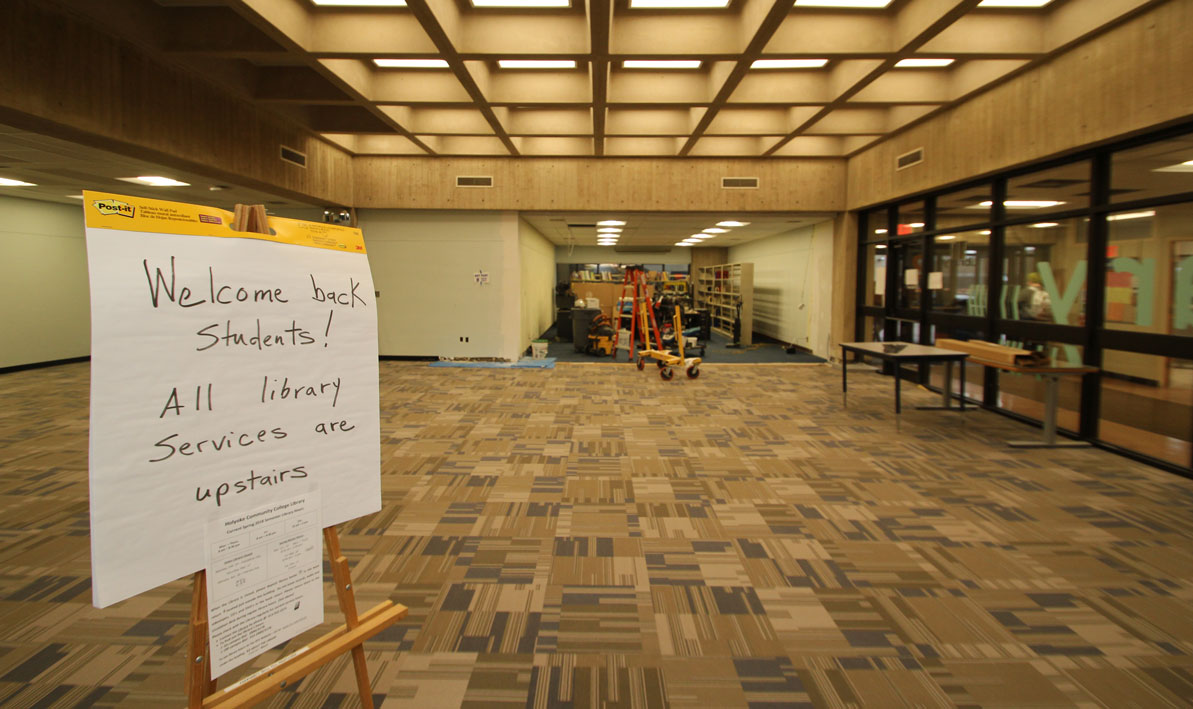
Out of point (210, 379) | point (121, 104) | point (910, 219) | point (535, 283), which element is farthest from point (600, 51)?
point (535, 283)

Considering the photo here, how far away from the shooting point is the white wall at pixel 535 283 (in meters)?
9.34

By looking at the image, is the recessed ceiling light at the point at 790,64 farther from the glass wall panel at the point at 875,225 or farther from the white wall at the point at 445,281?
the white wall at the point at 445,281

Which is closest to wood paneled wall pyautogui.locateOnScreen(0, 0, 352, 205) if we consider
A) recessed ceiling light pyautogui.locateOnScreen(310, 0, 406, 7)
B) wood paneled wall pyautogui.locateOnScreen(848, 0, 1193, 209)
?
recessed ceiling light pyautogui.locateOnScreen(310, 0, 406, 7)

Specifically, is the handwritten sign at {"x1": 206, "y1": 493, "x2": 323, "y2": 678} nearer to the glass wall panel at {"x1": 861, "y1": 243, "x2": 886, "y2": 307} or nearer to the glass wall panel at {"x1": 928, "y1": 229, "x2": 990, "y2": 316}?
the glass wall panel at {"x1": 928, "y1": 229, "x2": 990, "y2": 316}

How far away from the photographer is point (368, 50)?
4.16m

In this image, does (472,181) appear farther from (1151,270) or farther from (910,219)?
(1151,270)

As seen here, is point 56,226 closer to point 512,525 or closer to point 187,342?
point 512,525

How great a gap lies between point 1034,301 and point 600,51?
4.42 metres

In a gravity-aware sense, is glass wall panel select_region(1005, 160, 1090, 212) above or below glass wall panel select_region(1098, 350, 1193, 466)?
above

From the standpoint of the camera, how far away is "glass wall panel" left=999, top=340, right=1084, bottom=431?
4.50m

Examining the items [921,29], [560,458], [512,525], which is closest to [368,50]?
[560,458]

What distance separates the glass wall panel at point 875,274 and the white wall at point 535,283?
5.42 metres

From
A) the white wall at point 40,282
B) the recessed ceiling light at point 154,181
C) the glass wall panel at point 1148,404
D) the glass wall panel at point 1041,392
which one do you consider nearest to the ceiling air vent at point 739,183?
the glass wall panel at point 1041,392

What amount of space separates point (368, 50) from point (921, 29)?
13.5 ft
